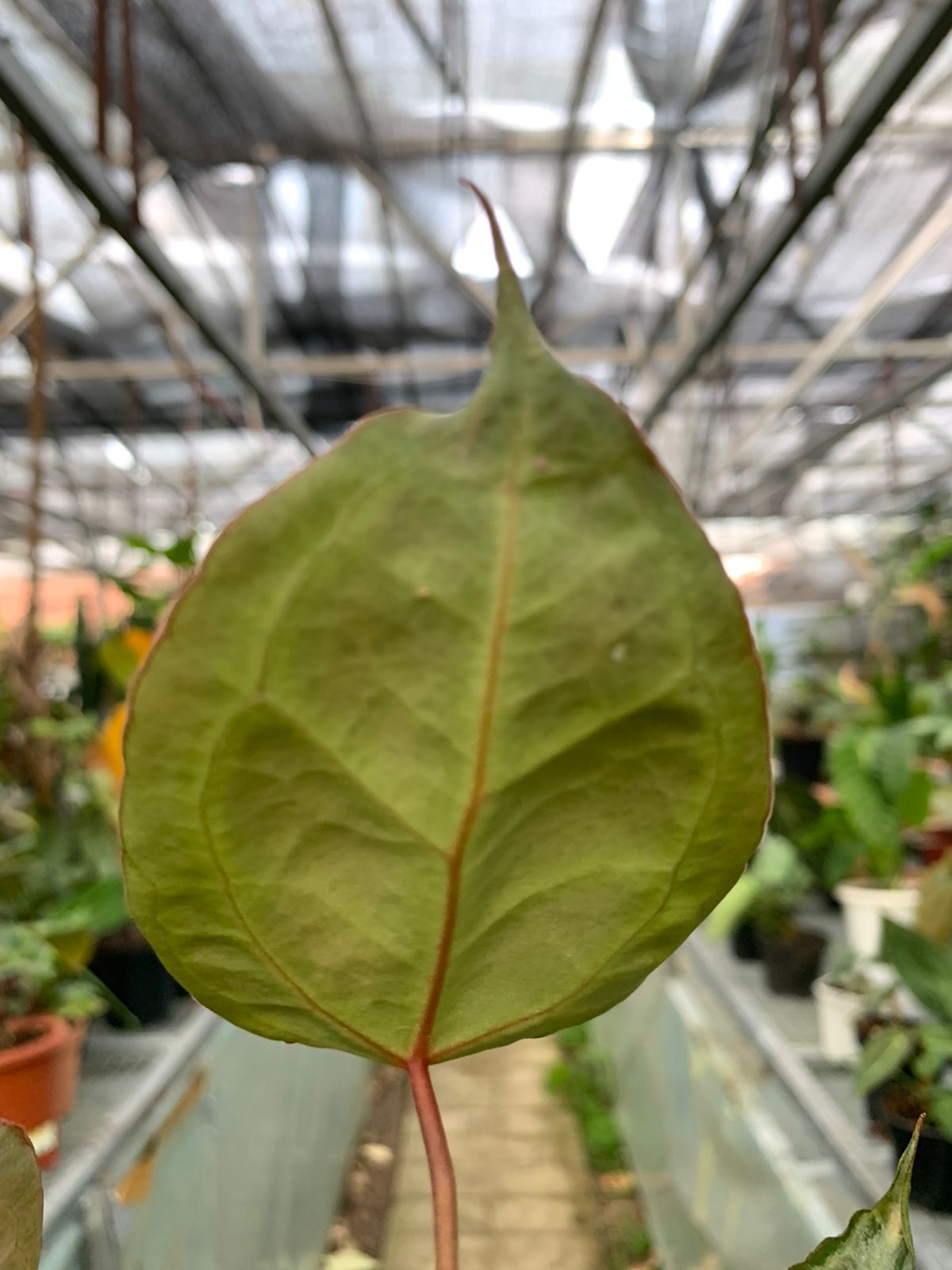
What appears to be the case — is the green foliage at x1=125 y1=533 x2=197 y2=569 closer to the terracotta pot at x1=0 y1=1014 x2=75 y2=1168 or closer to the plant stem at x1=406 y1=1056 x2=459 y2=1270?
the terracotta pot at x1=0 y1=1014 x2=75 y2=1168

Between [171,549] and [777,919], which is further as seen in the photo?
[777,919]

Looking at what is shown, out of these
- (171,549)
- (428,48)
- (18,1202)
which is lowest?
(18,1202)

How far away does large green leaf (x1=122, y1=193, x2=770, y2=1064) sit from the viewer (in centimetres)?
22

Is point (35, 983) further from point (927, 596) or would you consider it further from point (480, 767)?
point (927, 596)

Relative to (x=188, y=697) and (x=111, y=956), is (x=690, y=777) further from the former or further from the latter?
(x=111, y=956)

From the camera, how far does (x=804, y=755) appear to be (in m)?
2.92

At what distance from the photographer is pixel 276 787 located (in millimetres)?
250

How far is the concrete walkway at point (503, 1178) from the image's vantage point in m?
1.26

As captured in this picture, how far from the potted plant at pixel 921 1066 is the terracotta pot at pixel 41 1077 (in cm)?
109

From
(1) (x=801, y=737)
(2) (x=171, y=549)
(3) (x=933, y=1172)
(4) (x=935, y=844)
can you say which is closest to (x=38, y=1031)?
(2) (x=171, y=549)

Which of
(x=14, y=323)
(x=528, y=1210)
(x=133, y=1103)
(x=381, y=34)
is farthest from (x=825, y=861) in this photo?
(x=14, y=323)

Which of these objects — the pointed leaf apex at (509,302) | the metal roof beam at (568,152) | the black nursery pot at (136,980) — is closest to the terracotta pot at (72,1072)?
the black nursery pot at (136,980)

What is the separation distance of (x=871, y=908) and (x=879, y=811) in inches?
8.0

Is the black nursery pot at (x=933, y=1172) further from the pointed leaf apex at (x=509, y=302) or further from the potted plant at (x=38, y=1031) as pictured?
the pointed leaf apex at (x=509, y=302)
